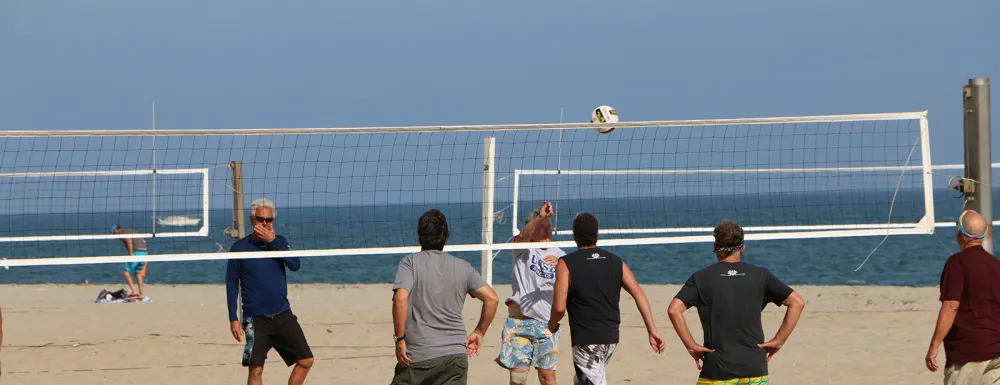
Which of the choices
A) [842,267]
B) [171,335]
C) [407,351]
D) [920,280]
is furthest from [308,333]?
[842,267]

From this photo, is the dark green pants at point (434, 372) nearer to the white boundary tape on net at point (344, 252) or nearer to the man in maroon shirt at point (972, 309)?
the white boundary tape on net at point (344, 252)

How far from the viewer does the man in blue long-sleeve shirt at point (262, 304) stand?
6887mm

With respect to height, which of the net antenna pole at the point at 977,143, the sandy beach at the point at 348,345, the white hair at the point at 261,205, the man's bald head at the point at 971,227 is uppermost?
the net antenna pole at the point at 977,143

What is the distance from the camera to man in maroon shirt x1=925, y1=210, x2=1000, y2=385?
571 centimetres

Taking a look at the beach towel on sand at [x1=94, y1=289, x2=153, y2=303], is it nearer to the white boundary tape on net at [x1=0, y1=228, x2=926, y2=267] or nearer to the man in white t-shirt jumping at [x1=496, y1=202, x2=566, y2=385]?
the white boundary tape on net at [x1=0, y1=228, x2=926, y2=267]

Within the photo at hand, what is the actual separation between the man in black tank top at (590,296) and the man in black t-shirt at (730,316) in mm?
750

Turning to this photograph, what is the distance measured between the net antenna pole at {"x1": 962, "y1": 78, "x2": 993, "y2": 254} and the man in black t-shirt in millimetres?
3115

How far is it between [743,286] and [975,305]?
51.3 inches

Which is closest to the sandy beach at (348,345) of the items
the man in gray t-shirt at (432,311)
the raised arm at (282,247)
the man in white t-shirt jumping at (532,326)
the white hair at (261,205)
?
the man in white t-shirt jumping at (532,326)

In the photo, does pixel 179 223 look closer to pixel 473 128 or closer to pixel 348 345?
pixel 348 345

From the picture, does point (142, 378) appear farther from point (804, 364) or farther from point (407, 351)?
point (804, 364)

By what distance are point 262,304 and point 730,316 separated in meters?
2.94

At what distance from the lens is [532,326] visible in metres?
7.01

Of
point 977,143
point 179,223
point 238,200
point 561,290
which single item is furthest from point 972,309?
point 179,223
